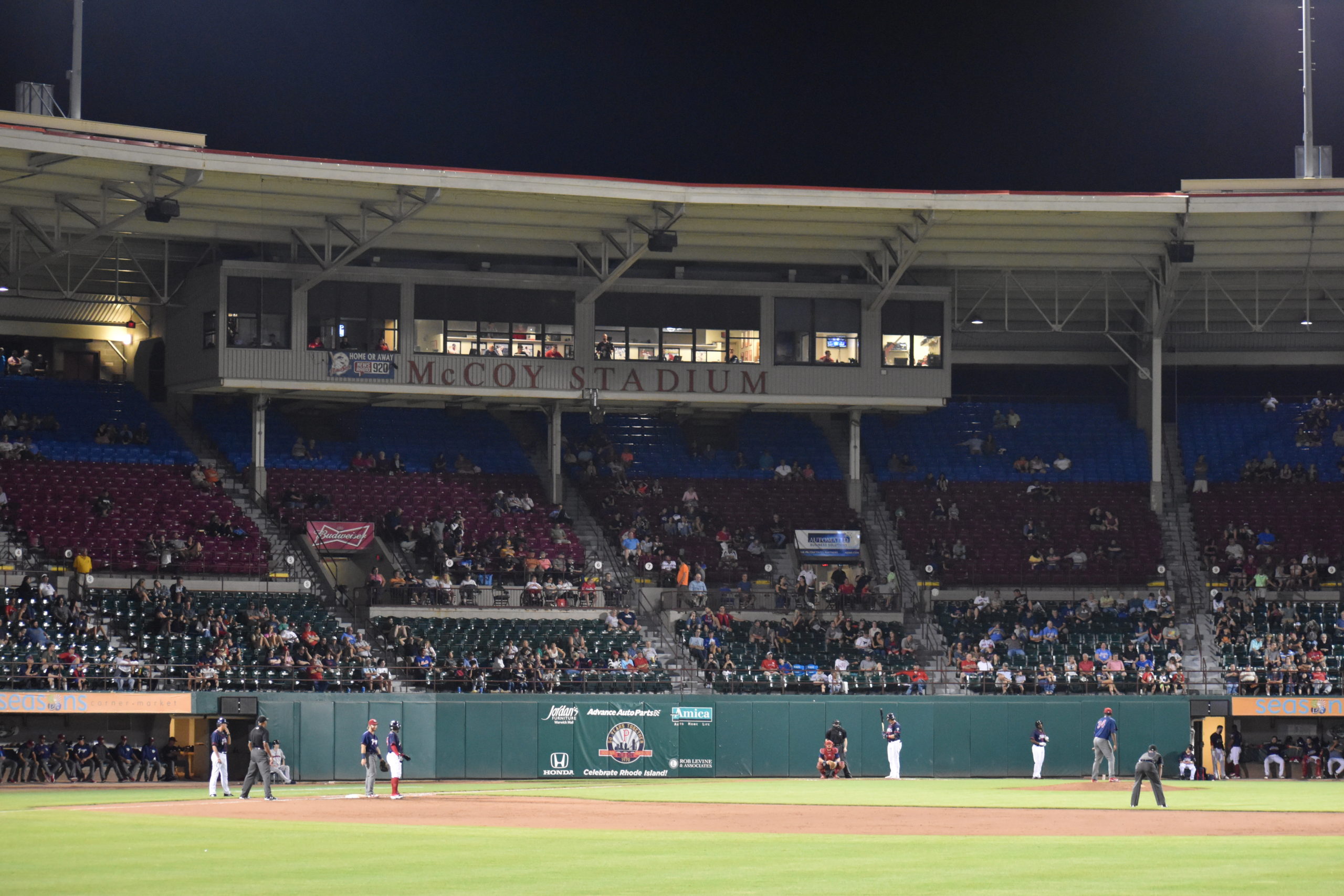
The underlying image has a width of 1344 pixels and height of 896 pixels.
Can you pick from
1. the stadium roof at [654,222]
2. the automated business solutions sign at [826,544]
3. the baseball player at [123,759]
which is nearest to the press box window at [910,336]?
the stadium roof at [654,222]

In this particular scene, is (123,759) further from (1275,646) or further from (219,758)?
(1275,646)

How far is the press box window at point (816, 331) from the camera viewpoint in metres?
51.4

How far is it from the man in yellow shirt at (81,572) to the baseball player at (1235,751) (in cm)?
2858

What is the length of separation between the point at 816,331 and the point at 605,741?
15.2m

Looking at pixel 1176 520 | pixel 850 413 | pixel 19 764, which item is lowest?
pixel 19 764

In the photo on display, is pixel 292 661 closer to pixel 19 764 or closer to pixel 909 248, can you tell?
pixel 19 764

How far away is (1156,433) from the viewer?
5312 centimetres

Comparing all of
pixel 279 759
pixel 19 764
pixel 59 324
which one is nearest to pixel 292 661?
pixel 279 759

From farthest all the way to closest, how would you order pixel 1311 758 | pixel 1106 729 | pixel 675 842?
pixel 1311 758 < pixel 1106 729 < pixel 675 842

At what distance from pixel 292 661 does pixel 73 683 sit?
5.10 metres

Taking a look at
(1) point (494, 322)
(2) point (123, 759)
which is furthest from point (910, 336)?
(2) point (123, 759)

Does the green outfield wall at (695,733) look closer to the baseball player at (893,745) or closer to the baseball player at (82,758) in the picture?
the baseball player at (893,745)

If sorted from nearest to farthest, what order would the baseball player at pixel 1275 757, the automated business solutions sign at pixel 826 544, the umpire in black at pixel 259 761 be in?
the umpire in black at pixel 259 761 < the baseball player at pixel 1275 757 < the automated business solutions sign at pixel 826 544

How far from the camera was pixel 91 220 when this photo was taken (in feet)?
138
